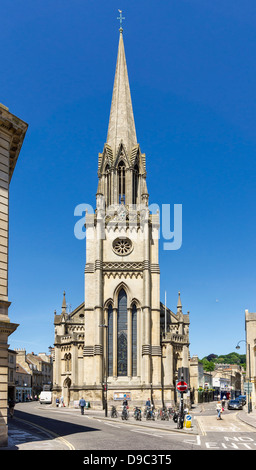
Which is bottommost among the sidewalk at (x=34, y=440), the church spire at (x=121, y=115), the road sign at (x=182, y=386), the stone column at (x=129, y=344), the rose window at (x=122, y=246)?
the sidewalk at (x=34, y=440)

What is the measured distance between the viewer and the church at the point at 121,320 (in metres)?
57.9

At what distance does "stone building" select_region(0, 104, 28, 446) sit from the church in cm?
3618

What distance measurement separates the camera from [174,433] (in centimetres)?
2809

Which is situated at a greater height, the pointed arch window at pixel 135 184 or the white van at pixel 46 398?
the pointed arch window at pixel 135 184

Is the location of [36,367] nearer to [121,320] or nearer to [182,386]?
[121,320]

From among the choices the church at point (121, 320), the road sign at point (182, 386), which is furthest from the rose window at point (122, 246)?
the road sign at point (182, 386)

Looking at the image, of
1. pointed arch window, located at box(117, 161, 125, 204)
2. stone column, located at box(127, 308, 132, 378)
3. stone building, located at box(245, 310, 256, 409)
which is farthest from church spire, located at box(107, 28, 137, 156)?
stone building, located at box(245, 310, 256, 409)

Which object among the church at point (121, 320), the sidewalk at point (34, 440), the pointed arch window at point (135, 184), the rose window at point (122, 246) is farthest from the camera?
the pointed arch window at point (135, 184)

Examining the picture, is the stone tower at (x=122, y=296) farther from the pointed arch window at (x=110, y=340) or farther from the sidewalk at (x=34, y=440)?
the sidewalk at (x=34, y=440)

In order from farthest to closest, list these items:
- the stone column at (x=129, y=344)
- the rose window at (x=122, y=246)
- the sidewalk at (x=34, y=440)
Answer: the rose window at (x=122, y=246)
the stone column at (x=129, y=344)
the sidewalk at (x=34, y=440)

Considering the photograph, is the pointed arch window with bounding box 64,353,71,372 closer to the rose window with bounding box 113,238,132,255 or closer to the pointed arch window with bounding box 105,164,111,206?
the rose window with bounding box 113,238,132,255

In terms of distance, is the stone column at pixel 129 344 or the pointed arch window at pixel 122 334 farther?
the pointed arch window at pixel 122 334
